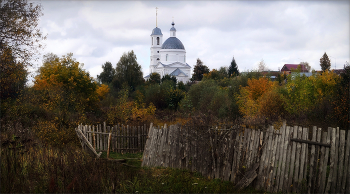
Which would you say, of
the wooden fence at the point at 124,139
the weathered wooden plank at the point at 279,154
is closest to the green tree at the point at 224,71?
the wooden fence at the point at 124,139

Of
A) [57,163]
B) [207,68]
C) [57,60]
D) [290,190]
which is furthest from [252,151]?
[207,68]

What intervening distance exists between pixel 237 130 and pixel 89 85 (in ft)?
85.0

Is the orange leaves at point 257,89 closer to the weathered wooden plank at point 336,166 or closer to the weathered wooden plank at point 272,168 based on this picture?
the weathered wooden plank at point 272,168

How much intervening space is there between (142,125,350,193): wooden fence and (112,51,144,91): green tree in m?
50.6

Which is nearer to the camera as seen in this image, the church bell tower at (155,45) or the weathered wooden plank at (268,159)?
the weathered wooden plank at (268,159)

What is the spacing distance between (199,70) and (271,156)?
234 ft

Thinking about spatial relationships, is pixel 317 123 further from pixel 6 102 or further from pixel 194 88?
pixel 194 88

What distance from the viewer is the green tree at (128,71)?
60.1m

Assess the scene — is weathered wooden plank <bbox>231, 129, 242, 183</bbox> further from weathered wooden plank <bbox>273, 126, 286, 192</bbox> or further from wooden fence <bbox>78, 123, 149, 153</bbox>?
wooden fence <bbox>78, 123, 149, 153</bbox>

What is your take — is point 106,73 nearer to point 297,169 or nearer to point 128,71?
point 128,71

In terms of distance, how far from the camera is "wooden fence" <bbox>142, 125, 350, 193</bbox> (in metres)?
6.80

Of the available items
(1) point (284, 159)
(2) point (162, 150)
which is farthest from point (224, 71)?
(1) point (284, 159)

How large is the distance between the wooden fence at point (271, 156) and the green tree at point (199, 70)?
224 feet

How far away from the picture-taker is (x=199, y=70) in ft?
257
